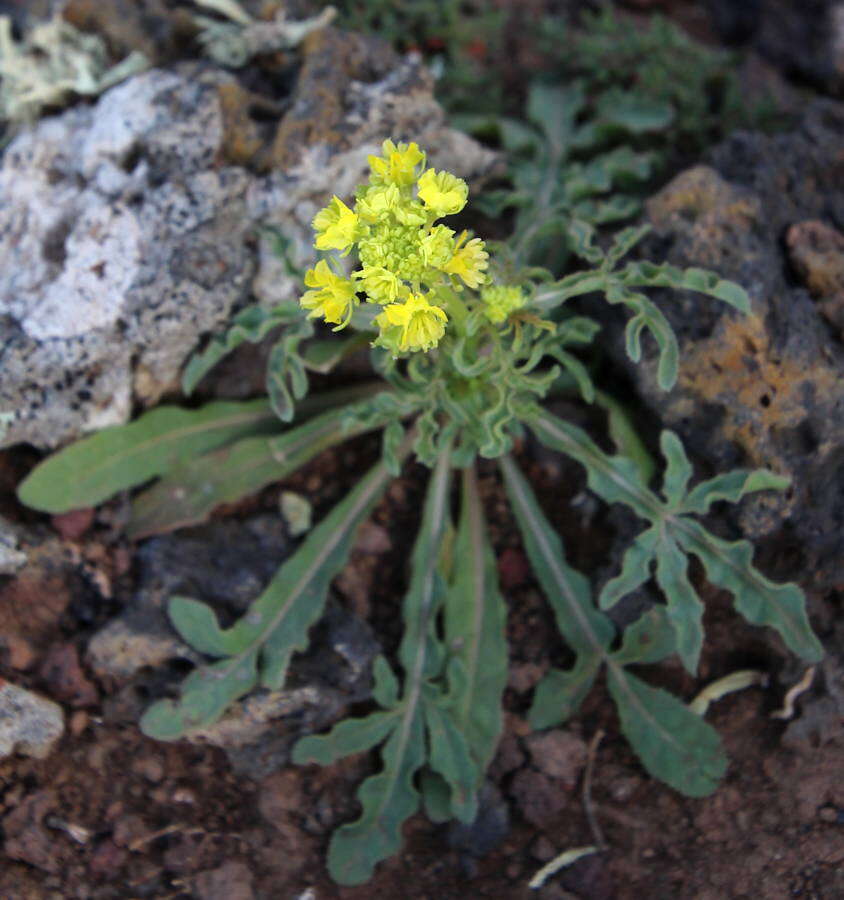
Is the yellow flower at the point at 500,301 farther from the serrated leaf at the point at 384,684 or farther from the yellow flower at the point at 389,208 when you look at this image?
the serrated leaf at the point at 384,684

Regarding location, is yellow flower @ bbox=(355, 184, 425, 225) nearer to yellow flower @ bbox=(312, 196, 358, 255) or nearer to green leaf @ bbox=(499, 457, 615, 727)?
yellow flower @ bbox=(312, 196, 358, 255)

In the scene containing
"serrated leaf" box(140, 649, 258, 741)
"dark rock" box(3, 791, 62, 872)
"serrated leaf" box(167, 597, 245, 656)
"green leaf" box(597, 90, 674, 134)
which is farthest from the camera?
"green leaf" box(597, 90, 674, 134)

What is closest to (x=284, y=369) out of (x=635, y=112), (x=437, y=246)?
(x=437, y=246)

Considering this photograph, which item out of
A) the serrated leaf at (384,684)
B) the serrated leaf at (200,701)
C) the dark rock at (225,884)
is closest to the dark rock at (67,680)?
the serrated leaf at (200,701)

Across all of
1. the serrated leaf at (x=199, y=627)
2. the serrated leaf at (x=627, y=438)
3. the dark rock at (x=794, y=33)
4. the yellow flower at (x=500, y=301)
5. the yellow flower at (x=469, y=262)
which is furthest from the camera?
the dark rock at (x=794, y=33)

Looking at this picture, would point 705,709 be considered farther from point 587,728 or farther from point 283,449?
point 283,449

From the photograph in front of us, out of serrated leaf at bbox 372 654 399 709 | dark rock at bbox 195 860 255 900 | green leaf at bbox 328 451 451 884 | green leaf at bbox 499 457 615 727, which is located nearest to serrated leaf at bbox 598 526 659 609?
green leaf at bbox 499 457 615 727
